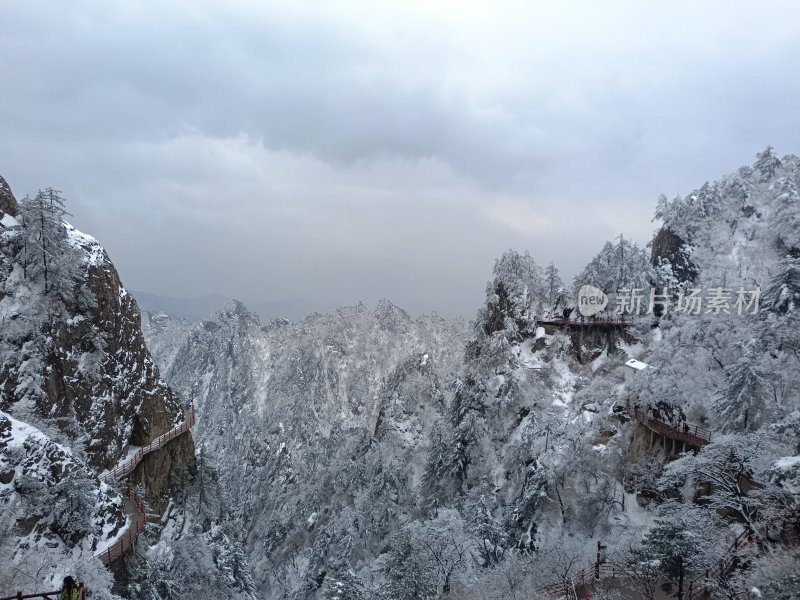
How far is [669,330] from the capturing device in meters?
47.1

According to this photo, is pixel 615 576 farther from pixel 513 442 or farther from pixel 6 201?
pixel 6 201

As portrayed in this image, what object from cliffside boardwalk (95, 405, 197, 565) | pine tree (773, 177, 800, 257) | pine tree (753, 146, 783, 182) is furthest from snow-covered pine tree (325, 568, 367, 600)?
pine tree (753, 146, 783, 182)

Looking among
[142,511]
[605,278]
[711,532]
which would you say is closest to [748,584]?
[711,532]

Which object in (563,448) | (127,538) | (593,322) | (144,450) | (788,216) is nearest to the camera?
(127,538)

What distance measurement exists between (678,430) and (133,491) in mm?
36177

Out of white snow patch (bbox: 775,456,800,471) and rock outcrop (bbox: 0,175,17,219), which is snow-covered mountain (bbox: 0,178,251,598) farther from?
white snow patch (bbox: 775,456,800,471)

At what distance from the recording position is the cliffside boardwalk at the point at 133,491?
27.2 metres

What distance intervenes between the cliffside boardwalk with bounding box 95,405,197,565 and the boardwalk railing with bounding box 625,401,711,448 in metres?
33.1

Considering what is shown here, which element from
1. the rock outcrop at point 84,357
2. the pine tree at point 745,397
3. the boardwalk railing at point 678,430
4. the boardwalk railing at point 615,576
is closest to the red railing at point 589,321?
the boardwalk railing at point 678,430

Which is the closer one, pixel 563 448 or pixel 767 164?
pixel 563 448

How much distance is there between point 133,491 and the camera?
1336 inches

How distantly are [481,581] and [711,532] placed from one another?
508 inches

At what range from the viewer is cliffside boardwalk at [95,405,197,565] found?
89.3 feet

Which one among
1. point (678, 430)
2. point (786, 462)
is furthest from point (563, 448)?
point (786, 462)
